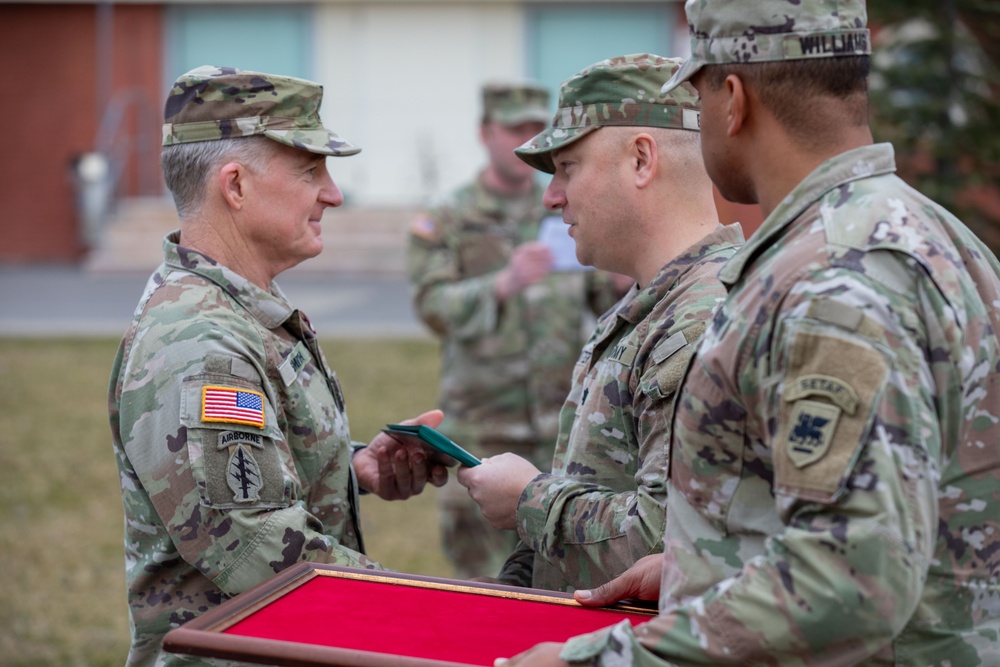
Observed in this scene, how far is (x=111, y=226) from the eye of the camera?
19.4m

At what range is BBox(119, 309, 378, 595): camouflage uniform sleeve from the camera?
2410 millimetres

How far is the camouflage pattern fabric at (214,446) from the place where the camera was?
2.42 meters

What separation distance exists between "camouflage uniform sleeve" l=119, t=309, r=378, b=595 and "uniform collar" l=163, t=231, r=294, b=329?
17cm

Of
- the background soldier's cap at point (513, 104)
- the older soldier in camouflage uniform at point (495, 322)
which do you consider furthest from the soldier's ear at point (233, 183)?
the background soldier's cap at point (513, 104)

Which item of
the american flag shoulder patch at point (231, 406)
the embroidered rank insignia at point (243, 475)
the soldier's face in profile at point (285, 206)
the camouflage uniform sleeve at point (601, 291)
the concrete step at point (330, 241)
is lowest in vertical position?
the concrete step at point (330, 241)

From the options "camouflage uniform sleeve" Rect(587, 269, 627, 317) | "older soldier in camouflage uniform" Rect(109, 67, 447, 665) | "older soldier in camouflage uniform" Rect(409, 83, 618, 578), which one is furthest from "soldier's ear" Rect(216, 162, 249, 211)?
"camouflage uniform sleeve" Rect(587, 269, 627, 317)

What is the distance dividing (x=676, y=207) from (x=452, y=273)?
10.9 ft

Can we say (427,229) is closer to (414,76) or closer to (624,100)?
(624,100)

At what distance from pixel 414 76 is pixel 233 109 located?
18.0m

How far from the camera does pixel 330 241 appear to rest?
18875 mm

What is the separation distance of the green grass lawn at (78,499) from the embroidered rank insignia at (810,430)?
4.36 metres

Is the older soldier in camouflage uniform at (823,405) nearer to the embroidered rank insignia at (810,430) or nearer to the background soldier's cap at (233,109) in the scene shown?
the embroidered rank insignia at (810,430)

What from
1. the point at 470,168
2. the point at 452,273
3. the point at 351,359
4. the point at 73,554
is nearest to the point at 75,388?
the point at 351,359

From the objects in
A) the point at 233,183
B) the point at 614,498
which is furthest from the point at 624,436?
the point at 233,183
